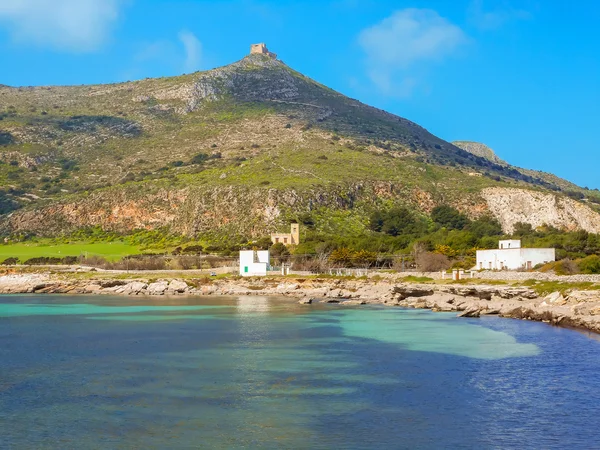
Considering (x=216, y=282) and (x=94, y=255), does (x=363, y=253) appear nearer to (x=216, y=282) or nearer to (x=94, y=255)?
(x=216, y=282)

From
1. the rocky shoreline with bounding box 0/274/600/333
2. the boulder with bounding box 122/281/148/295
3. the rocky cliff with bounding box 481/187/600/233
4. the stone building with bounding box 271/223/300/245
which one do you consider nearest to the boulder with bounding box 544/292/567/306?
the rocky shoreline with bounding box 0/274/600/333

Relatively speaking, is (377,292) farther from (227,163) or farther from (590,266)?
(227,163)

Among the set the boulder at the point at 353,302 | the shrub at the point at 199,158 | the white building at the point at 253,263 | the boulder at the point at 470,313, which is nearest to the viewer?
the boulder at the point at 470,313

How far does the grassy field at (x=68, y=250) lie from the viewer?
9081 cm

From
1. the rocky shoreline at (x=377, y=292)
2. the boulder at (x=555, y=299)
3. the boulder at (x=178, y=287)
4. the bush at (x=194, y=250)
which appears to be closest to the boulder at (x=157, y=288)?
the rocky shoreline at (x=377, y=292)

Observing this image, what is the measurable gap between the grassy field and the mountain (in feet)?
26.0

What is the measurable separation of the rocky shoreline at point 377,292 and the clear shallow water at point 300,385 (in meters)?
2.27

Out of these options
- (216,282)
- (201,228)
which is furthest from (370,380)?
(201,228)

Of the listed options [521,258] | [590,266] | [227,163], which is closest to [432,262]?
[521,258]

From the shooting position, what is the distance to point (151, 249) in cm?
9362

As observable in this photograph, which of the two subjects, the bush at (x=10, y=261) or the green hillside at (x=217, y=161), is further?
the green hillside at (x=217, y=161)

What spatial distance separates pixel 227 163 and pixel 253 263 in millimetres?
48824

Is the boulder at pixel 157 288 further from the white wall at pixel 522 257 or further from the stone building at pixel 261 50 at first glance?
the stone building at pixel 261 50

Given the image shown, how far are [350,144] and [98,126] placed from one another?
165ft
